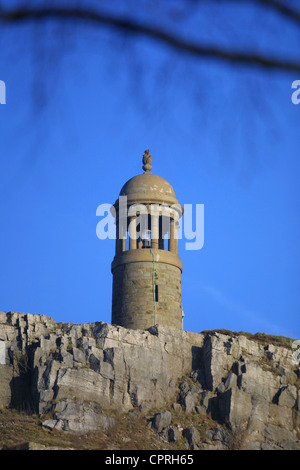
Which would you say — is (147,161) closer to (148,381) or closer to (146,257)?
(146,257)

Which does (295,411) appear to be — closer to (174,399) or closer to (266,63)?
(174,399)

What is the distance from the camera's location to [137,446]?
39781 mm

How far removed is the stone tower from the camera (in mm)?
48969

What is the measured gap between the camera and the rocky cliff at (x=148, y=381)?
41.9 m

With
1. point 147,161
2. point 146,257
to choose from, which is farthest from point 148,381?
point 147,161

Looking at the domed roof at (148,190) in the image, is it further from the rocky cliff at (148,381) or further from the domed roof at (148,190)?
the rocky cliff at (148,381)

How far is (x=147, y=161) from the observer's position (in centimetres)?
5547

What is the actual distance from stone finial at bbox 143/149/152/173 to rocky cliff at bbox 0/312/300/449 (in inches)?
501

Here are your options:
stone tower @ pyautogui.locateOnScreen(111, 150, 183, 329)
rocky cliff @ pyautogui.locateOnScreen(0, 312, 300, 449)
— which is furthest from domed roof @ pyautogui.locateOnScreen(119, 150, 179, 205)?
rocky cliff @ pyautogui.locateOnScreen(0, 312, 300, 449)

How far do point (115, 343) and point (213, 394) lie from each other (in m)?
6.42

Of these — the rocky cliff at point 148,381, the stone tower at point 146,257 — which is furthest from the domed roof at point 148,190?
the rocky cliff at point 148,381

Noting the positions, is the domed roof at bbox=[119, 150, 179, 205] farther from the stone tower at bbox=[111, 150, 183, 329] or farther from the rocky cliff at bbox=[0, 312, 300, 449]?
the rocky cliff at bbox=[0, 312, 300, 449]
